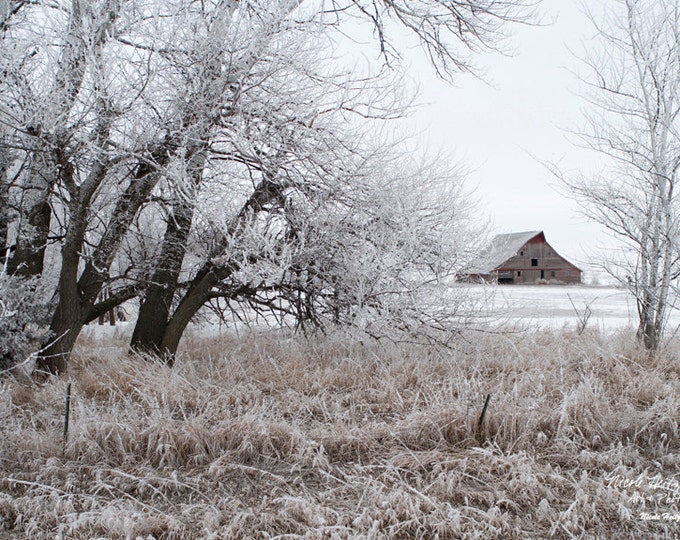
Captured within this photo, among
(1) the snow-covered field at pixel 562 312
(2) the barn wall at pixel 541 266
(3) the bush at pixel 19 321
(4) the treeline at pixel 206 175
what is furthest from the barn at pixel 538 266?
(3) the bush at pixel 19 321

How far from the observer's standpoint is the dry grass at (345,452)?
9.01ft

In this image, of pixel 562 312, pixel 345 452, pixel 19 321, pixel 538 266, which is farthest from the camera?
pixel 538 266

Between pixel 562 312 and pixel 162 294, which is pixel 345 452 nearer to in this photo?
pixel 162 294

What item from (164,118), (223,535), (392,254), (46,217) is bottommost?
(223,535)

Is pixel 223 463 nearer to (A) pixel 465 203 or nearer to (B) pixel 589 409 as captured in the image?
(B) pixel 589 409

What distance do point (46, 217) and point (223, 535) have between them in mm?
4582

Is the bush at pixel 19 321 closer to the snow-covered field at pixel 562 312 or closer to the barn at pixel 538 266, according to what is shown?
the snow-covered field at pixel 562 312

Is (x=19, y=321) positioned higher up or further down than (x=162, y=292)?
further down

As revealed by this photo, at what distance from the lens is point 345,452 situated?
3508 mm

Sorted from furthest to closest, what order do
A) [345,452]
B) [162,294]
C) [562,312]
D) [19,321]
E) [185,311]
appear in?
[562,312] < [162,294] < [185,311] < [19,321] < [345,452]

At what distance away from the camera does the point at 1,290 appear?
4207 mm

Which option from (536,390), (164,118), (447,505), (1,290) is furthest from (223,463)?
(164,118)

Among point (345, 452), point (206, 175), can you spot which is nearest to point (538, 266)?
point (206, 175)

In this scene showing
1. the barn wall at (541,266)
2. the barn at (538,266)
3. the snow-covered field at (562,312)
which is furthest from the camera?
the barn wall at (541,266)
